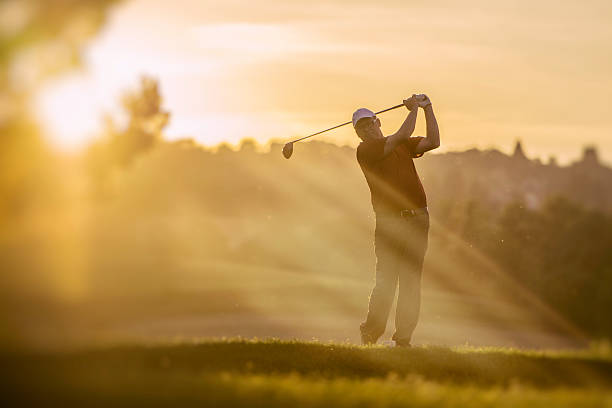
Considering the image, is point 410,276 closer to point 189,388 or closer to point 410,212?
point 410,212

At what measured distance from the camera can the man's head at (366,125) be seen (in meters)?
11.8

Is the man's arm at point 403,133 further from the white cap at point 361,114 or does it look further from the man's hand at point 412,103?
the white cap at point 361,114

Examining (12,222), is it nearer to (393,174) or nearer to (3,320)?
(3,320)

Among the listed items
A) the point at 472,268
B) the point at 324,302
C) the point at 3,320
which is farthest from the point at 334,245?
the point at 3,320

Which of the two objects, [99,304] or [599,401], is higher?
→ [99,304]

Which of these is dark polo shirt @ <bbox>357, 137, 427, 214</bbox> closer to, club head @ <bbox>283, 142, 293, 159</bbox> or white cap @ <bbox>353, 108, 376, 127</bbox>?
white cap @ <bbox>353, 108, 376, 127</bbox>

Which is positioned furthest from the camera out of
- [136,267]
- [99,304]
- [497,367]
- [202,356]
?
[136,267]

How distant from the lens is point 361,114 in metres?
11.8

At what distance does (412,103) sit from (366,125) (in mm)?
767

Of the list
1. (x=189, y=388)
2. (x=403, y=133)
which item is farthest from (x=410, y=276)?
(x=189, y=388)

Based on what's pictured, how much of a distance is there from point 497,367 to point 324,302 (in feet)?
131

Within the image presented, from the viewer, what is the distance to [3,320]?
5910 mm

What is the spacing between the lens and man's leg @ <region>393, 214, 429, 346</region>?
11.7 metres

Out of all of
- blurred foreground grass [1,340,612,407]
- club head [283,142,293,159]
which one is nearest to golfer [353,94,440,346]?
club head [283,142,293,159]
